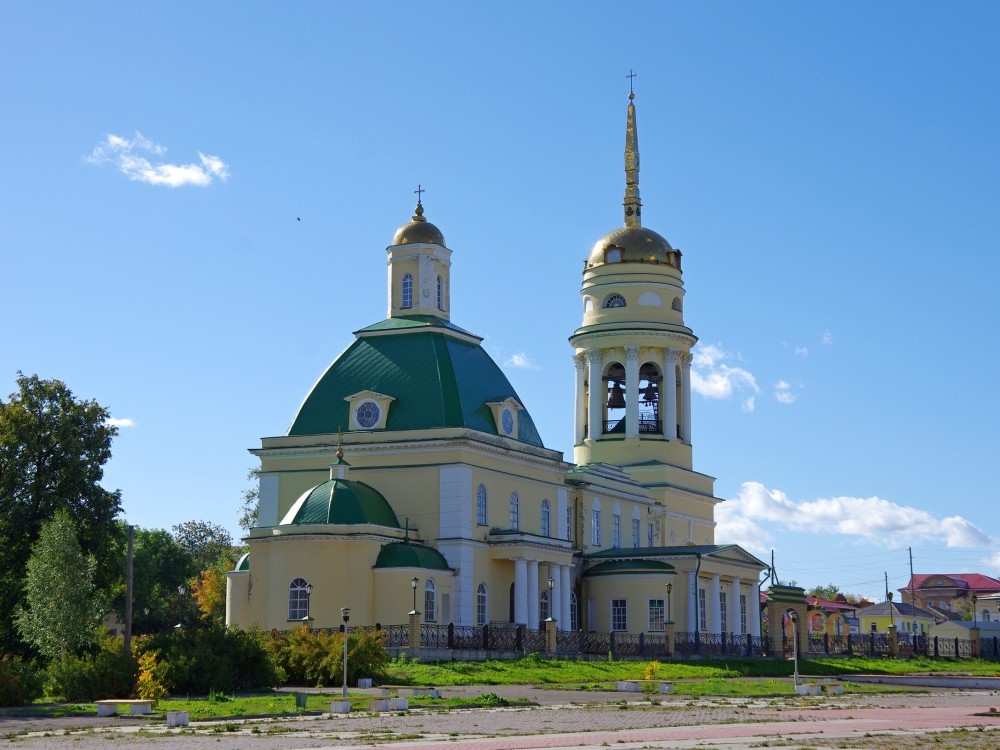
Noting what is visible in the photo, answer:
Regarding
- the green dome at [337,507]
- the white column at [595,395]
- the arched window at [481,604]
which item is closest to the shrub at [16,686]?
the green dome at [337,507]

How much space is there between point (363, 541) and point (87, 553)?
33.0 ft

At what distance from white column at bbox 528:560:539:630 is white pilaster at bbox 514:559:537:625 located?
0.99 feet

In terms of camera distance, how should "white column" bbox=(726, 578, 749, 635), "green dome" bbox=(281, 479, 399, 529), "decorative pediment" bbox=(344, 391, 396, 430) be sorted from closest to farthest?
"green dome" bbox=(281, 479, 399, 529)
"decorative pediment" bbox=(344, 391, 396, 430)
"white column" bbox=(726, 578, 749, 635)

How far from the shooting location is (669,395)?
74250mm

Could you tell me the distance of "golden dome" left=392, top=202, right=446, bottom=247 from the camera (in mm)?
62469

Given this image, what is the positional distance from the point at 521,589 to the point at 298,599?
29.6 ft

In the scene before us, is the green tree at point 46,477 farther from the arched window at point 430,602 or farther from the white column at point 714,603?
the white column at point 714,603

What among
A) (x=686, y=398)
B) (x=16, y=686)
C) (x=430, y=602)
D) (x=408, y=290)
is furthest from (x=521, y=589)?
(x=16, y=686)

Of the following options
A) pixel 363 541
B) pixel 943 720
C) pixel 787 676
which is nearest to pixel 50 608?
pixel 363 541

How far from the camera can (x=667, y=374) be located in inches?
2913

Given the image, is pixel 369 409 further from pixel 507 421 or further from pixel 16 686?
pixel 16 686

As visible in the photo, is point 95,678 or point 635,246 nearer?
point 95,678

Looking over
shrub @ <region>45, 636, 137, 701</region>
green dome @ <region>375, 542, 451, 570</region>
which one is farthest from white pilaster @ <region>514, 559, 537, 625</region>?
shrub @ <region>45, 636, 137, 701</region>

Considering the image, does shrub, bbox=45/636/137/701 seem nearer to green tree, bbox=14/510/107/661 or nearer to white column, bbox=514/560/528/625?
green tree, bbox=14/510/107/661
